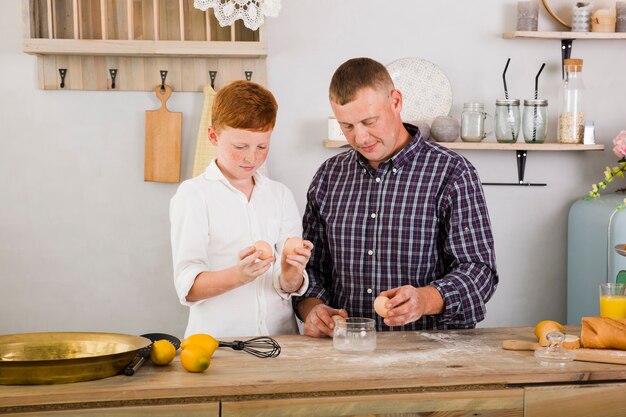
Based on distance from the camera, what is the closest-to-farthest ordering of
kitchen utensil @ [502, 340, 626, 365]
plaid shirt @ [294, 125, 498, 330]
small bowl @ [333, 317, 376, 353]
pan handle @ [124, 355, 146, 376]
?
pan handle @ [124, 355, 146, 376]
kitchen utensil @ [502, 340, 626, 365]
small bowl @ [333, 317, 376, 353]
plaid shirt @ [294, 125, 498, 330]

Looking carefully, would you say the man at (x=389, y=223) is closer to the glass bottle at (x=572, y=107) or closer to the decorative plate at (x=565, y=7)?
the glass bottle at (x=572, y=107)

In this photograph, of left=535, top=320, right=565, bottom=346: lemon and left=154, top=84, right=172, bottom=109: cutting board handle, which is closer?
left=535, top=320, right=565, bottom=346: lemon

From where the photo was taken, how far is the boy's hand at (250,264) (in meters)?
2.07

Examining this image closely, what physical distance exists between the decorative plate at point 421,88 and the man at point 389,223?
Answer: 51.9 inches

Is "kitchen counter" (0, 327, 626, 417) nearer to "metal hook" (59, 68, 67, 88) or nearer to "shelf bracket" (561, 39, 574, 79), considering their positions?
"metal hook" (59, 68, 67, 88)

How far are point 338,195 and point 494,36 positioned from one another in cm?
181

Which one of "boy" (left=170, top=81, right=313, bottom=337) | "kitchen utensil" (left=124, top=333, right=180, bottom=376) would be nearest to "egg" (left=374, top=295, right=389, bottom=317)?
"boy" (left=170, top=81, right=313, bottom=337)

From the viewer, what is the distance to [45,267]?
388cm

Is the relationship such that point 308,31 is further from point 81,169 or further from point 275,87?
point 81,169

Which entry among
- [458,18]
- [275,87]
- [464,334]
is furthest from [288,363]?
[458,18]

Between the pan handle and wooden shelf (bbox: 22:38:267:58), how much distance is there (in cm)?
200

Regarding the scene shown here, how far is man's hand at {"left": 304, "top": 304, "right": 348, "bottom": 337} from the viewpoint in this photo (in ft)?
7.42

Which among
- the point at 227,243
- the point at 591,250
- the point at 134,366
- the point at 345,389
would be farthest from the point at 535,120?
the point at 134,366

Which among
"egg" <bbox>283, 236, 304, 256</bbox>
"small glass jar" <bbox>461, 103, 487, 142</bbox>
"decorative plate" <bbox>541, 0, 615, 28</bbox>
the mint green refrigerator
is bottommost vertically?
the mint green refrigerator
